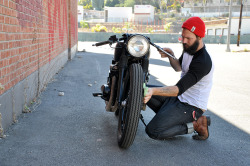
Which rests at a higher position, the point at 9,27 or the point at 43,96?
the point at 9,27

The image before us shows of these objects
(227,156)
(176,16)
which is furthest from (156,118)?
(176,16)

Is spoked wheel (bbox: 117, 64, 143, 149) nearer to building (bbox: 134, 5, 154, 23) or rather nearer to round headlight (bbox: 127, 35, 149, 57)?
round headlight (bbox: 127, 35, 149, 57)

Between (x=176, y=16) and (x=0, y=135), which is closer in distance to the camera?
(x=0, y=135)

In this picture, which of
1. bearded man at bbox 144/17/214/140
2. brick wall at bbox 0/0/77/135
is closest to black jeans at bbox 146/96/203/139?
bearded man at bbox 144/17/214/140

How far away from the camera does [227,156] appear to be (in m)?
3.38

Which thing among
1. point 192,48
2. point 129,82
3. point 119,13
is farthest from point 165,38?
point 119,13

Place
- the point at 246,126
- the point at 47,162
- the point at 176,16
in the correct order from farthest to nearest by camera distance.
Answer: the point at 176,16, the point at 246,126, the point at 47,162

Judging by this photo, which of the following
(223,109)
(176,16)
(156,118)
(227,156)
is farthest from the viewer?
(176,16)

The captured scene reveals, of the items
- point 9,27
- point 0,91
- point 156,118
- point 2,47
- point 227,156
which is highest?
point 9,27

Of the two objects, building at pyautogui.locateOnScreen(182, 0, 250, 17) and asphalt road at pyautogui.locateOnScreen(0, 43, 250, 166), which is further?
building at pyautogui.locateOnScreen(182, 0, 250, 17)

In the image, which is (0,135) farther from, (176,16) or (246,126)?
(176,16)

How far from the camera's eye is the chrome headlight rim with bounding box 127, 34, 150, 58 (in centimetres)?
330

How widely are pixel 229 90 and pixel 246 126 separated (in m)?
3.11

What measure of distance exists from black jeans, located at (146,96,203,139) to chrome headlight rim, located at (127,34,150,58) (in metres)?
0.90
